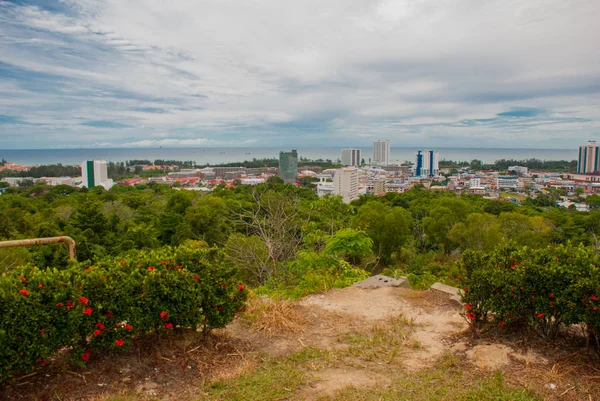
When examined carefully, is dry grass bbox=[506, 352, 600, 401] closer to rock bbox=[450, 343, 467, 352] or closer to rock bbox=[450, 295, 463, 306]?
rock bbox=[450, 343, 467, 352]

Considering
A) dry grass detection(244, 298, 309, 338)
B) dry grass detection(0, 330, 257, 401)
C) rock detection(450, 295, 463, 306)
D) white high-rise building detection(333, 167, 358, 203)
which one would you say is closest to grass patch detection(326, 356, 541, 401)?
dry grass detection(0, 330, 257, 401)

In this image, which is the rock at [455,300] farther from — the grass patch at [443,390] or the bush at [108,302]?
the bush at [108,302]

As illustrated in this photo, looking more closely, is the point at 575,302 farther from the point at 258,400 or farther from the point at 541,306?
the point at 258,400

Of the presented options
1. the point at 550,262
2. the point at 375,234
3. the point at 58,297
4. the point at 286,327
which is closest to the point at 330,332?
the point at 286,327

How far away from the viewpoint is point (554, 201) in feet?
165

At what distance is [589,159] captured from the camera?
346 feet

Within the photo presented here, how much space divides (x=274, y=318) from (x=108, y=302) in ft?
5.57

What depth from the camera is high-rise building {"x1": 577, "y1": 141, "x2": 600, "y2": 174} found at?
343 ft

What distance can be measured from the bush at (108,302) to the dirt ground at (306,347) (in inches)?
7.4

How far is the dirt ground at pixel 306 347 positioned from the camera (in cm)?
284

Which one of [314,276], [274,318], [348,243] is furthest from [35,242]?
[348,243]

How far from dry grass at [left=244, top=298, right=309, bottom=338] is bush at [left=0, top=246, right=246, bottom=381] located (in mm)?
606

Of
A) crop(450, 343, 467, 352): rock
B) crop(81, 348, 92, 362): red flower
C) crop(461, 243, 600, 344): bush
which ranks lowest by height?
crop(450, 343, 467, 352): rock

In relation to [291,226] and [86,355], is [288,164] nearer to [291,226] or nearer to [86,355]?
[291,226]
